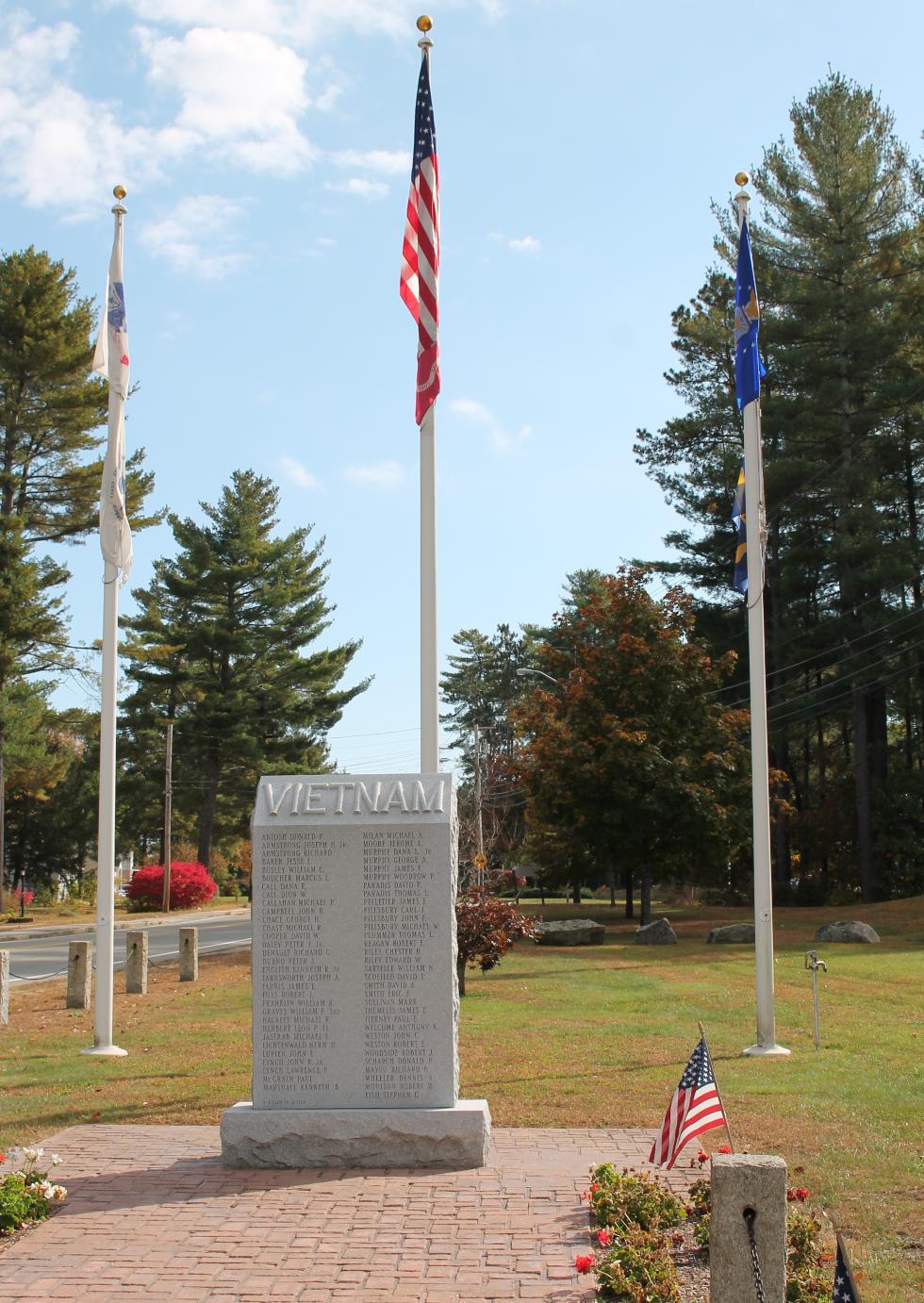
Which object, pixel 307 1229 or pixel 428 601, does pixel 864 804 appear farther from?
pixel 307 1229

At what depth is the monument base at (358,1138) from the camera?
7.62m

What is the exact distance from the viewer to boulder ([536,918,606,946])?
2675 cm

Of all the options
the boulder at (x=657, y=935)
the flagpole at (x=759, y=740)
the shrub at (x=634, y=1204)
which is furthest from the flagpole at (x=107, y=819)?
the boulder at (x=657, y=935)

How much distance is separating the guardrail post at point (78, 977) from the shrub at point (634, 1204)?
11.4 meters

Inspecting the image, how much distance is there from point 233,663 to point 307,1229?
4910 centimetres

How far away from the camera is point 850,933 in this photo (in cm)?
2608

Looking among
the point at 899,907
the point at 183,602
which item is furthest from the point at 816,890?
the point at 183,602

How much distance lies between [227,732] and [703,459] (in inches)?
884

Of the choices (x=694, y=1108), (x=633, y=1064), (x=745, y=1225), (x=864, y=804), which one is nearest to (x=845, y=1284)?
(x=745, y=1225)

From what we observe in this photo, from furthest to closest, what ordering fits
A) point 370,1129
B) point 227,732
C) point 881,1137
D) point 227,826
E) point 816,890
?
point 227,826, point 227,732, point 816,890, point 881,1137, point 370,1129

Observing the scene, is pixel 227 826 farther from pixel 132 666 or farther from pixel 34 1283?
pixel 34 1283

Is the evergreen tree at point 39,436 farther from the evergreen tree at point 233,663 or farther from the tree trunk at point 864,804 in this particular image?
the tree trunk at point 864,804

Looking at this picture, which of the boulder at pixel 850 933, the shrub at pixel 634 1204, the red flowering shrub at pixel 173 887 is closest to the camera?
the shrub at pixel 634 1204

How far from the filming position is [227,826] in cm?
6306
